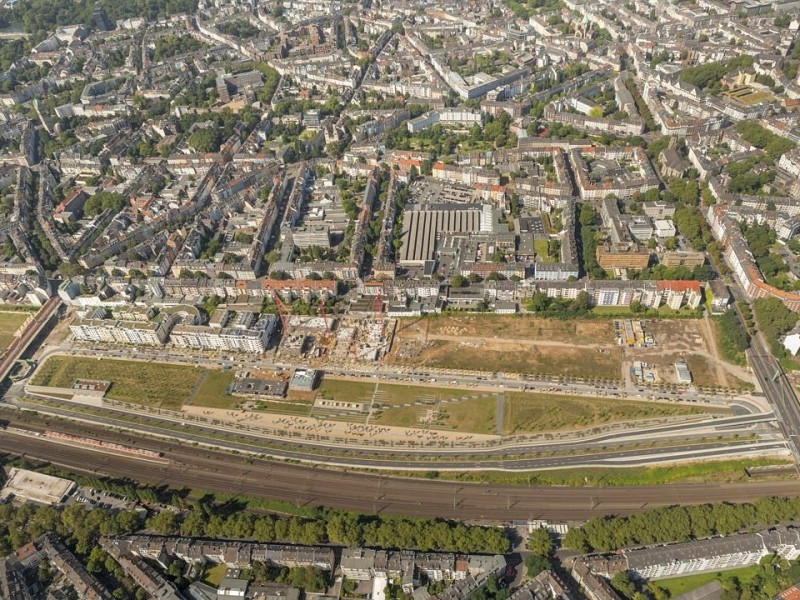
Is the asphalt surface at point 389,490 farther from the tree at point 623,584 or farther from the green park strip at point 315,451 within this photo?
the tree at point 623,584

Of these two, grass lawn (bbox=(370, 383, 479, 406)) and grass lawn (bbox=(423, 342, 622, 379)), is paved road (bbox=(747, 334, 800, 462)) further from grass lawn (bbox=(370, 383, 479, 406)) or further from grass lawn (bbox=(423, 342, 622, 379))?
grass lawn (bbox=(370, 383, 479, 406))

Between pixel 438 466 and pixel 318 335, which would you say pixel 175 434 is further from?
pixel 438 466

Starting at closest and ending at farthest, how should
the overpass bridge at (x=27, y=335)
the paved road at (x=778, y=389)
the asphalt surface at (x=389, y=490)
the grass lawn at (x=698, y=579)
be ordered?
the grass lawn at (x=698, y=579)
the asphalt surface at (x=389, y=490)
the paved road at (x=778, y=389)
the overpass bridge at (x=27, y=335)

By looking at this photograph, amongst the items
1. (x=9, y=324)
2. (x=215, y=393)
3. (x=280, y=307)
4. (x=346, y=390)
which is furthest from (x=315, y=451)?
(x=9, y=324)

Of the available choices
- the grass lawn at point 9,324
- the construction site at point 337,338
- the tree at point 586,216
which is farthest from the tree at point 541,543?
the grass lawn at point 9,324

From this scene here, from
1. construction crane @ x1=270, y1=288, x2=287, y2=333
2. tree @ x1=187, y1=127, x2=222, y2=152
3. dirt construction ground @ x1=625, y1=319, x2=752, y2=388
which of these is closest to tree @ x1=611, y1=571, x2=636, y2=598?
dirt construction ground @ x1=625, y1=319, x2=752, y2=388

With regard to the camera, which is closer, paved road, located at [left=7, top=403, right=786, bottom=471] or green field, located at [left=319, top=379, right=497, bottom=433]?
paved road, located at [left=7, top=403, right=786, bottom=471]

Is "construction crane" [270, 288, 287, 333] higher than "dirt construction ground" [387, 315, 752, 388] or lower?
lower
